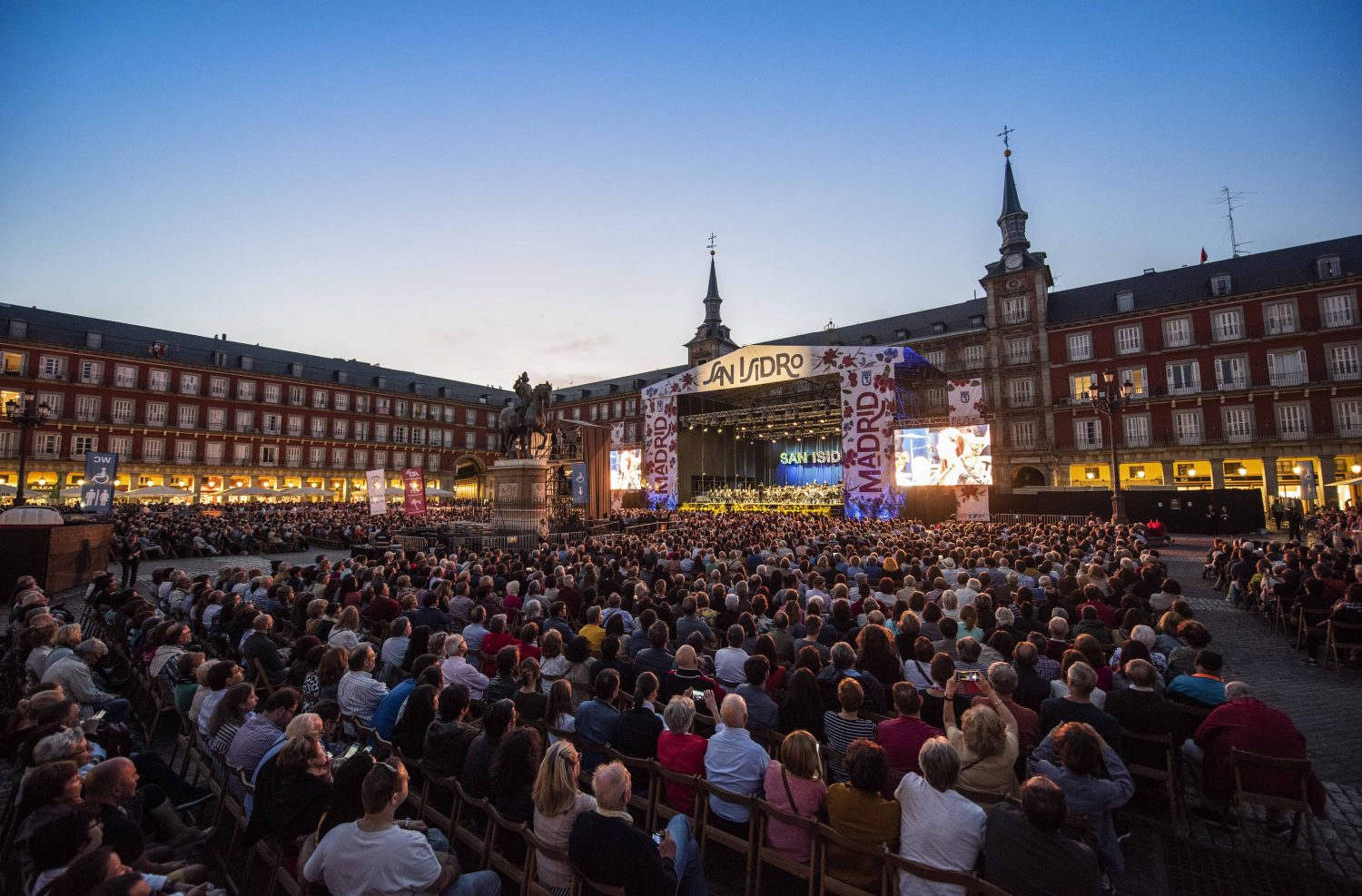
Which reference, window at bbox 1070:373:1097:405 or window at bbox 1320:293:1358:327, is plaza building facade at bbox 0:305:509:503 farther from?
window at bbox 1320:293:1358:327

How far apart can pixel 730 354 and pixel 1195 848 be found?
25.0m

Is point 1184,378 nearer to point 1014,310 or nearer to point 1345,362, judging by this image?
point 1345,362

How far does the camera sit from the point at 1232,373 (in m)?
28.7

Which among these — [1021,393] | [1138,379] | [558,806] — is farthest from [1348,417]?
[558,806]


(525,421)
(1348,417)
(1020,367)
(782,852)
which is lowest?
(782,852)

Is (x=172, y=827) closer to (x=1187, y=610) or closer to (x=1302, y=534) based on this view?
(x=1187, y=610)

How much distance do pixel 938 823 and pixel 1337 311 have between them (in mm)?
38063

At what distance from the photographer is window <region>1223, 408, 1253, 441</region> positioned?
27953 millimetres

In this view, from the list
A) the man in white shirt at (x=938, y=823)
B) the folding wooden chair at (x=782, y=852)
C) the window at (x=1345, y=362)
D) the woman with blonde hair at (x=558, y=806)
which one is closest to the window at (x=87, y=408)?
the woman with blonde hair at (x=558, y=806)

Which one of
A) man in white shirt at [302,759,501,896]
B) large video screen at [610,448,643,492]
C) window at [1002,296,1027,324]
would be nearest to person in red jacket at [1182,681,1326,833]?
man in white shirt at [302,759,501,896]

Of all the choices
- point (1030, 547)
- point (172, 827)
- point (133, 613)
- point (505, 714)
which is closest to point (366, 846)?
point (505, 714)

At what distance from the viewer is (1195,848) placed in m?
3.75

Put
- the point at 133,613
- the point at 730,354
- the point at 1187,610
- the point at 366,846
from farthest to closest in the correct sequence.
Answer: the point at 730,354
the point at 133,613
the point at 1187,610
the point at 366,846

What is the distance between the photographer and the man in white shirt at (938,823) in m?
2.70
